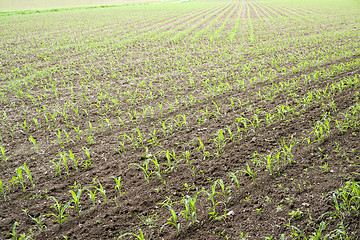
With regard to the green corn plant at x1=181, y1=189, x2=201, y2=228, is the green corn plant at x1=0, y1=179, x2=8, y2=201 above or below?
above

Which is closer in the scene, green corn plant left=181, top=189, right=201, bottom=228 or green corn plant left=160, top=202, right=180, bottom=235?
green corn plant left=160, top=202, right=180, bottom=235

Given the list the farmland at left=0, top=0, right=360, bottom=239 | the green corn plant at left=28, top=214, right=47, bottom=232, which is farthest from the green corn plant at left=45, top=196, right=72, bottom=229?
the green corn plant at left=28, top=214, right=47, bottom=232

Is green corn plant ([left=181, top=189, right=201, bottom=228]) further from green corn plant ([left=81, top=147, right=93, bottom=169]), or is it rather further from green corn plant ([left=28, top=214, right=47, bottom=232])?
green corn plant ([left=81, top=147, right=93, bottom=169])

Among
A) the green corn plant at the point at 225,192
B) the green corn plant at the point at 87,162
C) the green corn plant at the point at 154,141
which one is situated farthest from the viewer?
the green corn plant at the point at 154,141

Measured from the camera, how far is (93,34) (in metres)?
18.5

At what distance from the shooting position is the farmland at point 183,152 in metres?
3.24

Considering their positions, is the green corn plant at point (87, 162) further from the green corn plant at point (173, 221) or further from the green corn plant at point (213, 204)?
the green corn plant at point (213, 204)

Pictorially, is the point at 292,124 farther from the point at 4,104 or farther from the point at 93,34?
the point at 93,34

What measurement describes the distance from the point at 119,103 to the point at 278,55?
757 cm

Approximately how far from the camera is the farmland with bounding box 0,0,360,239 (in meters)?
3.24

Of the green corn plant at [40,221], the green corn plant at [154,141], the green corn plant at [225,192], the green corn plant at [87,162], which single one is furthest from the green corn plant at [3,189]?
the green corn plant at [225,192]

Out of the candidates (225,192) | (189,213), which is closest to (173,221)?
(189,213)

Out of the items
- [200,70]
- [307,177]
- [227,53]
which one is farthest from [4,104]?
[227,53]

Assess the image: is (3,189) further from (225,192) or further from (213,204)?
(225,192)
